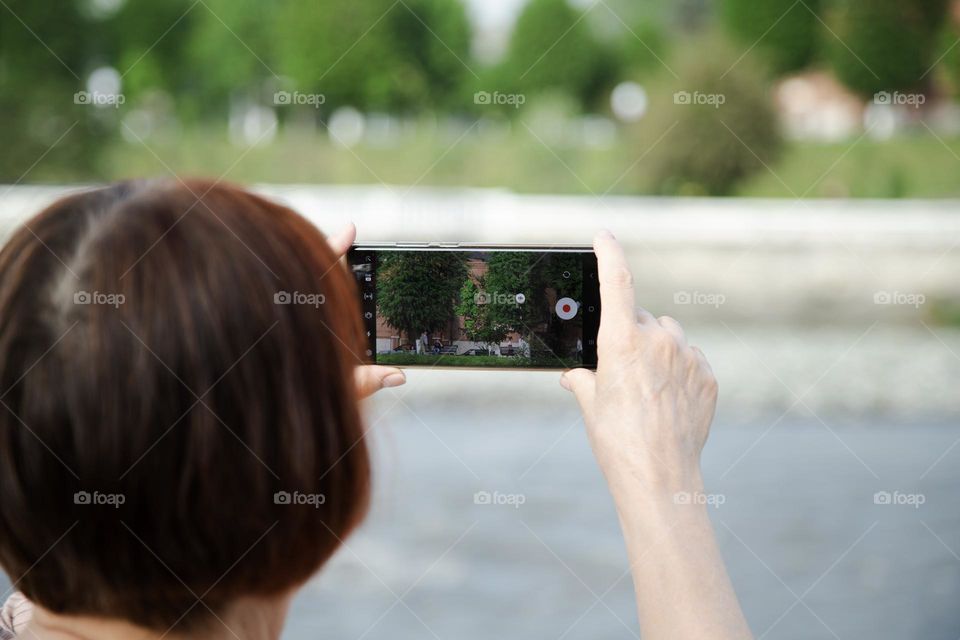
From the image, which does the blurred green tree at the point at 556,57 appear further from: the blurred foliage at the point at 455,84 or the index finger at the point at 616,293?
the index finger at the point at 616,293

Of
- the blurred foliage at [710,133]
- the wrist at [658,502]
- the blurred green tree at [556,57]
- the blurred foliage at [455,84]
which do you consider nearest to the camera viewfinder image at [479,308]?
the wrist at [658,502]

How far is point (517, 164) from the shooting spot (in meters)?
8.31

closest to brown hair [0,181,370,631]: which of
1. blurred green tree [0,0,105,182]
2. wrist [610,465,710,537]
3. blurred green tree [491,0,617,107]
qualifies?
wrist [610,465,710,537]

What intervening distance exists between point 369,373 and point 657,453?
1.07 feet

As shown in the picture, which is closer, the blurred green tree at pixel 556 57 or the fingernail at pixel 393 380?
the fingernail at pixel 393 380

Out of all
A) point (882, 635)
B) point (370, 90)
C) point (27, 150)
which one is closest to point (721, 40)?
point (370, 90)

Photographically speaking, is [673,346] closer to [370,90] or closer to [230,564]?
[230,564]

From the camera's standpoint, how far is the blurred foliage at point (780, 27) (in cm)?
1043

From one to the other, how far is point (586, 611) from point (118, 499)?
9.84 ft

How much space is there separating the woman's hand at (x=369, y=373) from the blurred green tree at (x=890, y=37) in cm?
996

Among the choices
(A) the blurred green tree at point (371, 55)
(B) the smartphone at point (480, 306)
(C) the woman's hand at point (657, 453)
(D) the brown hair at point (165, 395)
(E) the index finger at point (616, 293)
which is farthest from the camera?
(A) the blurred green tree at point (371, 55)

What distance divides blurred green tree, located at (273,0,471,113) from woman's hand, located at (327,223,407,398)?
9.46 metres

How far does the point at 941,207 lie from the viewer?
294 inches

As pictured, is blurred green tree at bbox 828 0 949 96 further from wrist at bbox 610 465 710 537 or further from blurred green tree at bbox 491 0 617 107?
wrist at bbox 610 465 710 537
